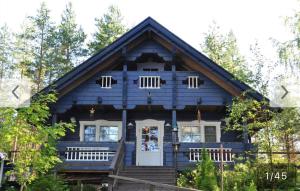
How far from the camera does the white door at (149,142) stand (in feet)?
53.0

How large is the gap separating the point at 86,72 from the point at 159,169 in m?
5.20

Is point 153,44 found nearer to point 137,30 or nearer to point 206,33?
point 137,30

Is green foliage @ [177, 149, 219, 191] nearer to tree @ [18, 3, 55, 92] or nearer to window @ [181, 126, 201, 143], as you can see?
window @ [181, 126, 201, 143]

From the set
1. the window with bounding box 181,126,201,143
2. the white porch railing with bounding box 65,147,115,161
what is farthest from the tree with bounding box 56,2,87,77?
the window with bounding box 181,126,201,143

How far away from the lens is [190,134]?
16641 millimetres

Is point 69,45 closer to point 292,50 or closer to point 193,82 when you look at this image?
point 193,82

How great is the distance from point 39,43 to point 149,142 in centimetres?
1700

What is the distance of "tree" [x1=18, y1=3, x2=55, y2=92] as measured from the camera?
94.8 feet

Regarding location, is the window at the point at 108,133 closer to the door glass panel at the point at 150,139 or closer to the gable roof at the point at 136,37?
the door glass panel at the point at 150,139

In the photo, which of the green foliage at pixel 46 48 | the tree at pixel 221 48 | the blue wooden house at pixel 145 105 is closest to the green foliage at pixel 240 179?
the blue wooden house at pixel 145 105

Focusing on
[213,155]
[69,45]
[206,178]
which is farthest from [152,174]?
[69,45]

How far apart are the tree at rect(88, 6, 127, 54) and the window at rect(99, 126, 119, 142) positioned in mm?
12453

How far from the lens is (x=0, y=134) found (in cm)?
984

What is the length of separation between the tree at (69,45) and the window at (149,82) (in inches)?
595
